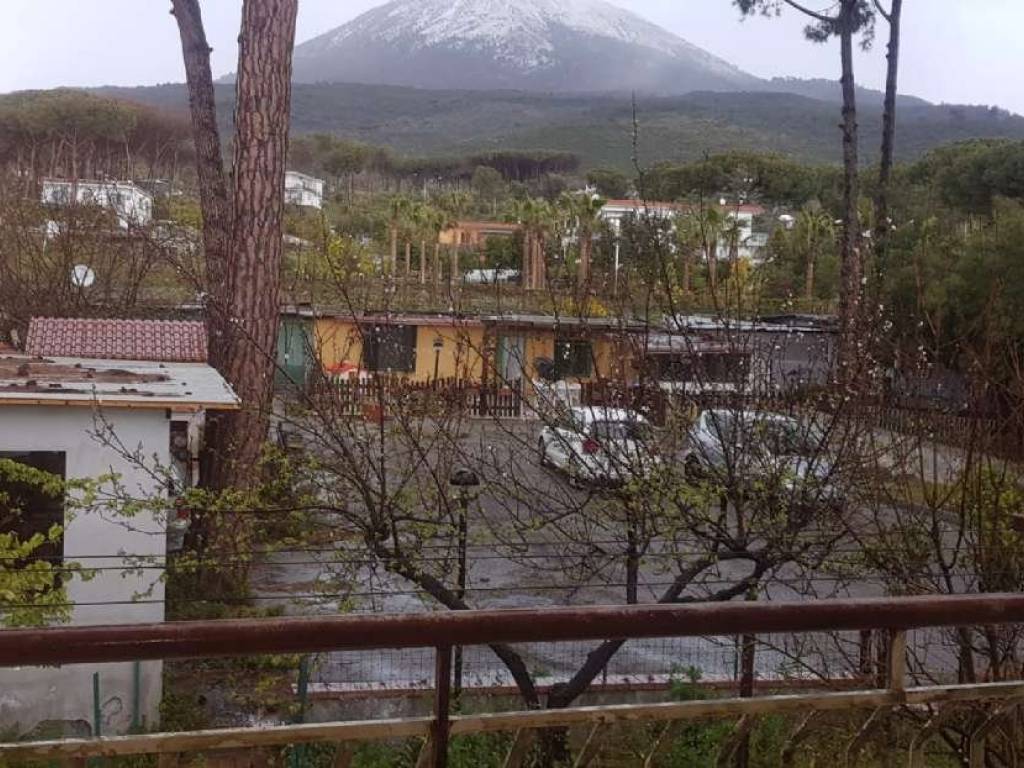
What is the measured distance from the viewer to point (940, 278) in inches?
877

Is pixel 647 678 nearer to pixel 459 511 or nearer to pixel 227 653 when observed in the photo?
pixel 459 511

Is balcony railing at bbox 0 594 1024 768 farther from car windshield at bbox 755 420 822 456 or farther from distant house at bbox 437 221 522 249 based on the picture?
distant house at bbox 437 221 522 249

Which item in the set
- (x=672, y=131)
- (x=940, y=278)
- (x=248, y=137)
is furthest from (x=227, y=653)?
(x=672, y=131)

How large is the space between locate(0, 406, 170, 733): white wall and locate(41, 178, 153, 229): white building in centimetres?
852

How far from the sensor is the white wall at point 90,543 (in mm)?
8086

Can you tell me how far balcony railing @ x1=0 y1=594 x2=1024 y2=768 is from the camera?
1.85 metres

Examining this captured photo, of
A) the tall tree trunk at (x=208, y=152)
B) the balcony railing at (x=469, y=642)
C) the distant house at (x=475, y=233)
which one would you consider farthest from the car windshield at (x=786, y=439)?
the distant house at (x=475, y=233)

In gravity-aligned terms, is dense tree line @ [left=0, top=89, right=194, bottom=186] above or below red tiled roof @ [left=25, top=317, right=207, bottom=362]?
above

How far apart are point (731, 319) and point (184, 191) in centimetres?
2484

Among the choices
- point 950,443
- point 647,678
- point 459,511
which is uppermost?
point 950,443

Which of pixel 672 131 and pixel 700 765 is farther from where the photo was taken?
pixel 672 131

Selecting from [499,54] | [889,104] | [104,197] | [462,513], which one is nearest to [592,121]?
[889,104]

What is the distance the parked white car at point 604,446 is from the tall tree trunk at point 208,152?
579 centimetres

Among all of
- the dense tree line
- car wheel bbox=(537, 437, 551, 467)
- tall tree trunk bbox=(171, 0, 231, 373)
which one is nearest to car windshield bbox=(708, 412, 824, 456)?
car wheel bbox=(537, 437, 551, 467)
